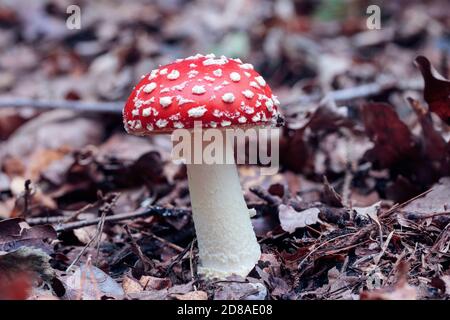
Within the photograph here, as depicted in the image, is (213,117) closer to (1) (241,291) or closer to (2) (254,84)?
(2) (254,84)

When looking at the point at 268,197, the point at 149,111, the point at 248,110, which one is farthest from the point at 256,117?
the point at 268,197

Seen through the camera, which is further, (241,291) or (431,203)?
(431,203)

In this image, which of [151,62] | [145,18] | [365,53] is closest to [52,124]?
[151,62]

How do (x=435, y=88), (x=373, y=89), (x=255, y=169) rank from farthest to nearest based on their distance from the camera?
(x=373, y=89), (x=255, y=169), (x=435, y=88)

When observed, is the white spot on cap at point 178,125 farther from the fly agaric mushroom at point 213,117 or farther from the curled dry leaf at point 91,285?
the curled dry leaf at point 91,285

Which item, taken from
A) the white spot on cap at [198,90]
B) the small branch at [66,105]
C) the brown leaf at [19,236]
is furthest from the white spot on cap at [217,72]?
the small branch at [66,105]

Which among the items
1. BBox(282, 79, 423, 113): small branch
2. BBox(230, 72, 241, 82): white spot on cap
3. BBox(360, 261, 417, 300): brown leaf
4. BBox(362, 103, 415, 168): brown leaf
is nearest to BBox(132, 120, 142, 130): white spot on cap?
BBox(230, 72, 241, 82): white spot on cap
